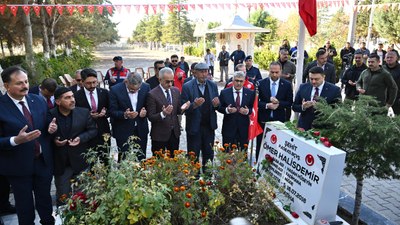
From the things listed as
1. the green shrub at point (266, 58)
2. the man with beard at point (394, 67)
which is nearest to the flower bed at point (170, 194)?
the man with beard at point (394, 67)

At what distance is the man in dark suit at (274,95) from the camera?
541 centimetres

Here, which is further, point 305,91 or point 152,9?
point 152,9

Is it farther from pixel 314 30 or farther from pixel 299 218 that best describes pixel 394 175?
pixel 314 30

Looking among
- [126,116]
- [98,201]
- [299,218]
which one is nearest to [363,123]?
[299,218]

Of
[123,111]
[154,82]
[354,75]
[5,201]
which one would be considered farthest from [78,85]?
[354,75]

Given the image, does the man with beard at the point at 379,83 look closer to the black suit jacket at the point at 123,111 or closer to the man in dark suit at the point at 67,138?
the black suit jacket at the point at 123,111

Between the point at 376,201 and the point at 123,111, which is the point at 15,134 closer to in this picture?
the point at 123,111

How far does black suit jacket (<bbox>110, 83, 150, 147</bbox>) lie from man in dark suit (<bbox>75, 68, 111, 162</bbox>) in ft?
0.51

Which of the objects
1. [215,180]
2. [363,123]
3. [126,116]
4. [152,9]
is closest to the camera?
[363,123]

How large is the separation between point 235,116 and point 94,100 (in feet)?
7.57

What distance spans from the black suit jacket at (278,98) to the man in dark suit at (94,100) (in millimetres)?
2660

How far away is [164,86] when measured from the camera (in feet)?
16.1

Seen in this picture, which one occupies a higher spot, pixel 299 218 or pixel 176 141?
pixel 176 141

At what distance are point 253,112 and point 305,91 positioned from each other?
0.91m
